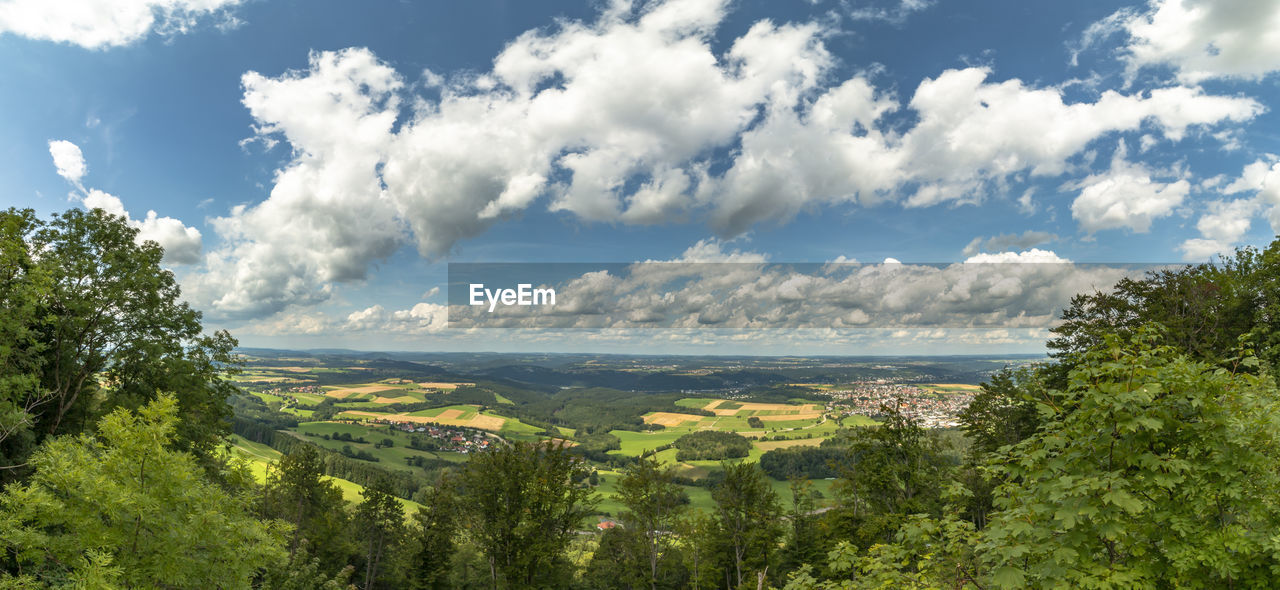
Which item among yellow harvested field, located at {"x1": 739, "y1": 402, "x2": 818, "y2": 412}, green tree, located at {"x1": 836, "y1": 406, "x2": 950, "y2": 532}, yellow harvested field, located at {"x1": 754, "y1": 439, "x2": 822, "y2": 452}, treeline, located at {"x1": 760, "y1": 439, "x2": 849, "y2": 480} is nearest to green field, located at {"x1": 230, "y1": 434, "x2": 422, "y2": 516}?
green tree, located at {"x1": 836, "y1": 406, "x2": 950, "y2": 532}

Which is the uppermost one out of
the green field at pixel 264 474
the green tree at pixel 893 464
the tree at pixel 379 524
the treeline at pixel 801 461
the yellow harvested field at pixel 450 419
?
the green tree at pixel 893 464

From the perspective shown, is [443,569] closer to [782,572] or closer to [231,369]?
[231,369]

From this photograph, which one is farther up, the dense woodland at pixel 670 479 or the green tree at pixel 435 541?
the dense woodland at pixel 670 479

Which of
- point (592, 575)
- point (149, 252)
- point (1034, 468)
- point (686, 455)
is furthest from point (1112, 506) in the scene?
point (686, 455)

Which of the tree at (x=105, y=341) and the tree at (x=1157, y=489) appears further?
the tree at (x=105, y=341)

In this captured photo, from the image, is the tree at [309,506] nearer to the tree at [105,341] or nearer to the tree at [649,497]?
the tree at [105,341]

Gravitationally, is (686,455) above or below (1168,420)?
below

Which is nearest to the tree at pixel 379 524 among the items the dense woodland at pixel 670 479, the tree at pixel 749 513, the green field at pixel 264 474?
the dense woodland at pixel 670 479
